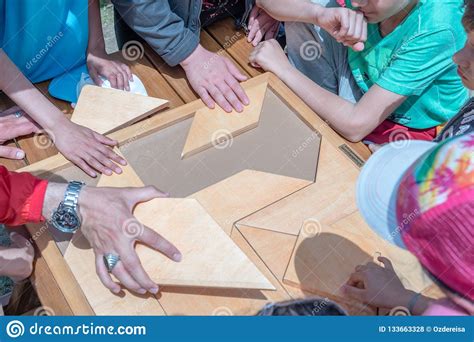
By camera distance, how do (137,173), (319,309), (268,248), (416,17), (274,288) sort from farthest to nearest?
1. (416,17)
2. (137,173)
3. (268,248)
4. (274,288)
5. (319,309)

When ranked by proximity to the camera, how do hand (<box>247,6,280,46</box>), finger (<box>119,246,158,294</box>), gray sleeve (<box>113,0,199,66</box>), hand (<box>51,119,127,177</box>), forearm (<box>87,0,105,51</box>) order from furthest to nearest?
hand (<box>247,6,280,46</box>) → forearm (<box>87,0,105,51</box>) → gray sleeve (<box>113,0,199,66</box>) → hand (<box>51,119,127,177</box>) → finger (<box>119,246,158,294</box>)

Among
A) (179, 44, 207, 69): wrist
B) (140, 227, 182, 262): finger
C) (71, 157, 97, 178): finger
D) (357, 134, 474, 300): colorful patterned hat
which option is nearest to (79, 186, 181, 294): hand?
(140, 227, 182, 262): finger

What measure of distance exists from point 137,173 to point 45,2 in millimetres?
595

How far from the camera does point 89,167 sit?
47.2 inches

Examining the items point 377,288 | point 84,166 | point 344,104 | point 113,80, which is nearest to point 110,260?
point 84,166

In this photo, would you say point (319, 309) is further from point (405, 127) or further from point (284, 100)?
point (405, 127)

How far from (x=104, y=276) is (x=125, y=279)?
4 centimetres

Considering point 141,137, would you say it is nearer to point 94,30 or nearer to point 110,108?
point 110,108

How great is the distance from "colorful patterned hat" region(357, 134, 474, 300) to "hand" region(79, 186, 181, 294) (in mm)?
426

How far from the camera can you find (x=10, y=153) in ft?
4.16

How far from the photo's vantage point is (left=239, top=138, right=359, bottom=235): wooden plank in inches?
44.1

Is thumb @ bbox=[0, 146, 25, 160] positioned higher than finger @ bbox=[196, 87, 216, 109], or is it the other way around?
thumb @ bbox=[0, 146, 25, 160]

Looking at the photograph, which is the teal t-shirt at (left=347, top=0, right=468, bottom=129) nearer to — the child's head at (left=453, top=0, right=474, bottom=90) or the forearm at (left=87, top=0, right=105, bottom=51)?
the child's head at (left=453, top=0, right=474, bottom=90)
